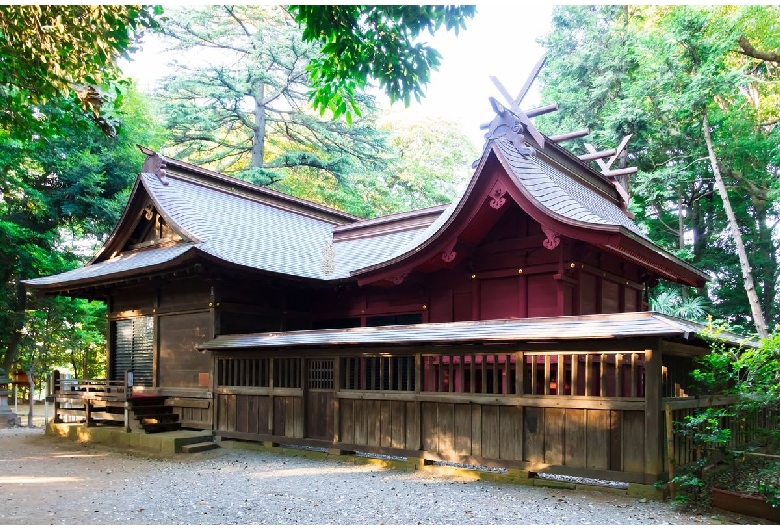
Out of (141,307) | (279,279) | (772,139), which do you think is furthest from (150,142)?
(772,139)

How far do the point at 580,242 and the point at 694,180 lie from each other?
16.9 m

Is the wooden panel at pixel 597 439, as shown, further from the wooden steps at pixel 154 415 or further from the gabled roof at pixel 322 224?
the wooden steps at pixel 154 415

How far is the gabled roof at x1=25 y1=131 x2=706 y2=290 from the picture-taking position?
10.2 m

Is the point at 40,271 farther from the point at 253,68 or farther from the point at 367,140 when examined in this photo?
the point at 367,140

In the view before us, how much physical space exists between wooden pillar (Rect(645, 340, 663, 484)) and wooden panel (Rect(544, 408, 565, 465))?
1.11 m

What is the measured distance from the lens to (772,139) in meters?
22.0

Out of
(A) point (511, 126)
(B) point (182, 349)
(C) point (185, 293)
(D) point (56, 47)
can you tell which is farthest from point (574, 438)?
(C) point (185, 293)

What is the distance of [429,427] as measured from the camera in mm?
9406

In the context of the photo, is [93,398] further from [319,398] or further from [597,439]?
[597,439]

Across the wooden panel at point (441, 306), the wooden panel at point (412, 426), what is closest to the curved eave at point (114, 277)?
the wooden panel at point (441, 306)

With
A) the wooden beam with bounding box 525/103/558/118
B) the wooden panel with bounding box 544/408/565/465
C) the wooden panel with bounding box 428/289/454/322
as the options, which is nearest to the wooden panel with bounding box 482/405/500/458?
the wooden panel with bounding box 544/408/565/465

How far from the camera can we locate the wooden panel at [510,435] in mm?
8445

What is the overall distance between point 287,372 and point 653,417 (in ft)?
21.5

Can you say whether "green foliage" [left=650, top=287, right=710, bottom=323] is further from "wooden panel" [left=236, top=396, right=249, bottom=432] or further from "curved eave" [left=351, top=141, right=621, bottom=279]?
"wooden panel" [left=236, top=396, right=249, bottom=432]
